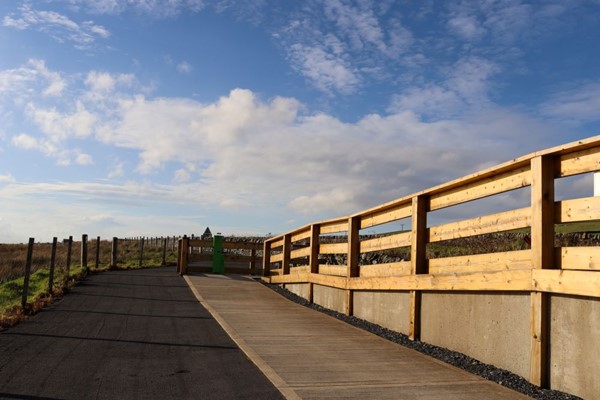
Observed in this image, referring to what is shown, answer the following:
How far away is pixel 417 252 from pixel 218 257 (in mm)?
13291

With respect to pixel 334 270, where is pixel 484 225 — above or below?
above

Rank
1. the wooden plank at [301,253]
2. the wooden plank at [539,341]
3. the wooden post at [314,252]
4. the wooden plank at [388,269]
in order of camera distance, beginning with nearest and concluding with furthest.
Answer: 1. the wooden plank at [539,341]
2. the wooden plank at [388,269]
3. the wooden post at [314,252]
4. the wooden plank at [301,253]

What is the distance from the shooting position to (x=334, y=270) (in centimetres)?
1164

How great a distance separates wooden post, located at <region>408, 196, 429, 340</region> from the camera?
25.7ft

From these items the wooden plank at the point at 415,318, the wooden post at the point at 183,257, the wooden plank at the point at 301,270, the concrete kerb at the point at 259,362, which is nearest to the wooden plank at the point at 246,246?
the wooden post at the point at 183,257

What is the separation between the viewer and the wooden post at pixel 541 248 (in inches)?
207

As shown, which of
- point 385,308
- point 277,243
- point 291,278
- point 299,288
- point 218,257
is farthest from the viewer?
point 218,257

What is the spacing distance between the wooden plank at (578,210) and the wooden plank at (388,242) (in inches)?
127

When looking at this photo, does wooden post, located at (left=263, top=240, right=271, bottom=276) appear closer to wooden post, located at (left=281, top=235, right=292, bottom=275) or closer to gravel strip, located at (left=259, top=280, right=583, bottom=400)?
wooden post, located at (left=281, top=235, right=292, bottom=275)

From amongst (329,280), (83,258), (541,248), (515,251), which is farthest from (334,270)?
(83,258)

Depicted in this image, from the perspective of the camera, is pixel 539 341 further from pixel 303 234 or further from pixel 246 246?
pixel 246 246

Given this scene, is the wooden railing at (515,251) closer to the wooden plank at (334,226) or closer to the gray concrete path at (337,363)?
the gray concrete path at (337,363)

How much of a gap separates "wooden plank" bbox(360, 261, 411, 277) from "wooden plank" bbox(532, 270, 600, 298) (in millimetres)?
3139

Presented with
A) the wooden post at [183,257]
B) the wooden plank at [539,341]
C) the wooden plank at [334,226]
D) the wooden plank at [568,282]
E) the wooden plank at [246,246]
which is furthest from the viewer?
the wooden plank at [246,246]
